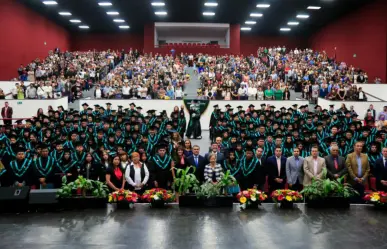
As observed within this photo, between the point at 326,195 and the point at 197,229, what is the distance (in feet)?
8.35

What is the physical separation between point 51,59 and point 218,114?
19103 mm

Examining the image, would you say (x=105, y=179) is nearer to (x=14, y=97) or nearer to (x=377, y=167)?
(x=377, y=167)

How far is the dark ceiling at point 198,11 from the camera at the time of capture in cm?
2827

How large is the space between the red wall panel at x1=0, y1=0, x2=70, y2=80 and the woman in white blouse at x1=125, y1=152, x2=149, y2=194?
21.0 metres

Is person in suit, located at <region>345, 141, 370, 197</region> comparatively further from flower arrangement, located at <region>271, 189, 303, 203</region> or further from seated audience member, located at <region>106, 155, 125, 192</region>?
seated audience member, located at <region>106, 155, 125, 192</region>

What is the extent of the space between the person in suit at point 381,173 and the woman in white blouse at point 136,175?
452 cm

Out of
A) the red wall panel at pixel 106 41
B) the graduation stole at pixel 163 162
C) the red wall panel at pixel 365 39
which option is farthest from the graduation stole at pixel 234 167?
the red wall panel at pixel 106 41

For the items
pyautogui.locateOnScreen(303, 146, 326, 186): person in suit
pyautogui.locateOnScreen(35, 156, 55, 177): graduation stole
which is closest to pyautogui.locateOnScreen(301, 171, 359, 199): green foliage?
pyautogui.locateOnScreen(303, 146, 326, 186): person in suit

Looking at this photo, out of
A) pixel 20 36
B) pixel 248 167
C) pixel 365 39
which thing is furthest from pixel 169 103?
pixel 365 39

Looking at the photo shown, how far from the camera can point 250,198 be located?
24.7 feet

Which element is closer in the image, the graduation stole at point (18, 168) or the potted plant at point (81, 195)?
the potted plant at point (81, 195)

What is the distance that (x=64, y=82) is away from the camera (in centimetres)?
2342

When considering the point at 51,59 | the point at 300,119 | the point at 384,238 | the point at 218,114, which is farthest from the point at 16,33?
the point at 384,238

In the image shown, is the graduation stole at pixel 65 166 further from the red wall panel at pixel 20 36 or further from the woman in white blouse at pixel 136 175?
the red wall panel at pixel 20 36
